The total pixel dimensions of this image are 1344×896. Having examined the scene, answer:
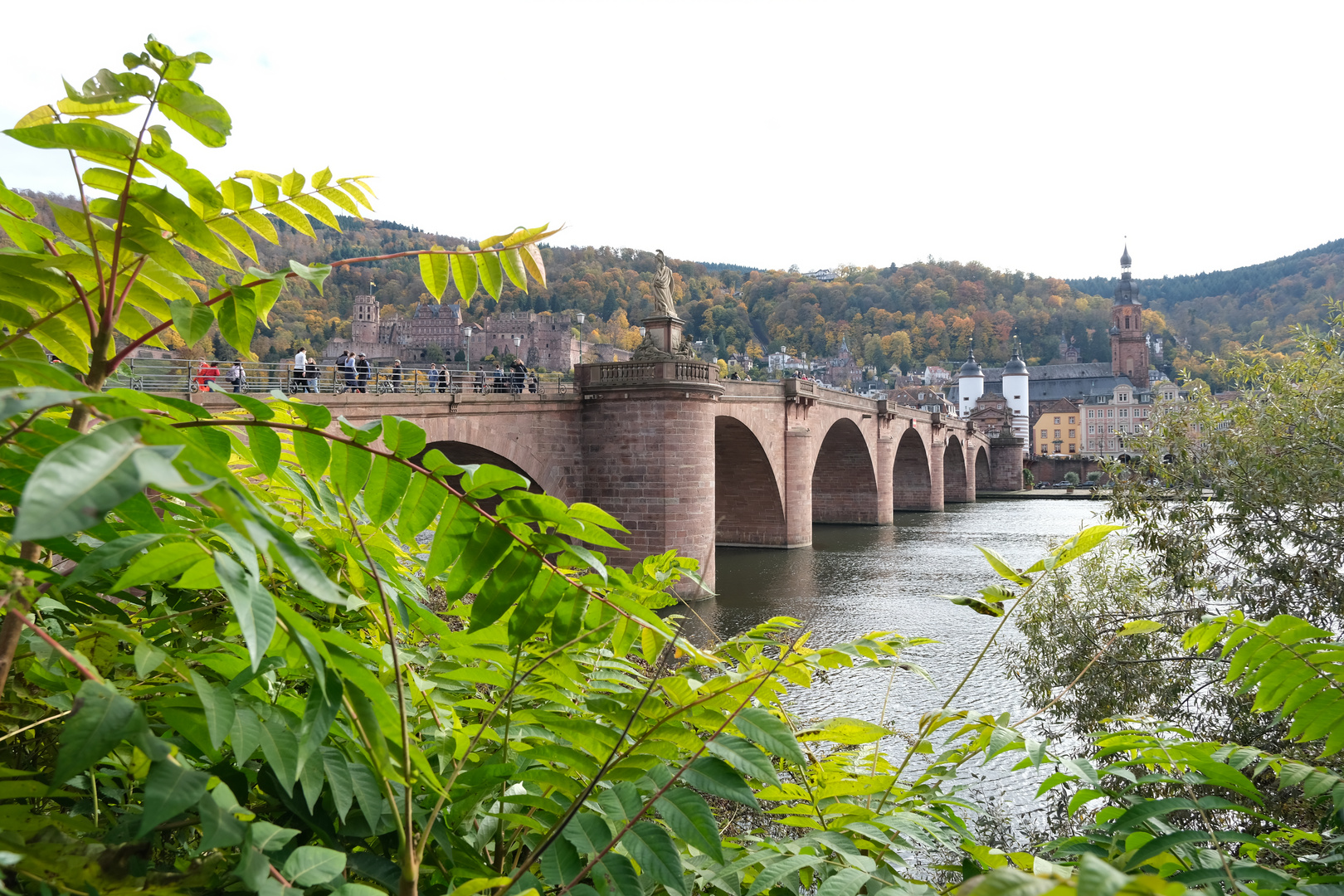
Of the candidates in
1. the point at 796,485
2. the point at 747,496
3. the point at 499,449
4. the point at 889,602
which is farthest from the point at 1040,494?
the point at 499,449

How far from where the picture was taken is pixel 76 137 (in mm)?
1244

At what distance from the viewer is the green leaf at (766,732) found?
4.58 ft

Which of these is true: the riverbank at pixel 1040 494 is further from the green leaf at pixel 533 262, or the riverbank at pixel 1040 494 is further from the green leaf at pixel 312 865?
the green leaf at pixel 312 865

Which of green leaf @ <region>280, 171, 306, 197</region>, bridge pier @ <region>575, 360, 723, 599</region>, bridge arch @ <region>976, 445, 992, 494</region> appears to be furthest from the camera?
bridge arch @ <region>976, 445, 992, 494</region>

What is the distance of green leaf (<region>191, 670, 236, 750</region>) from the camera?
1036 millimetres

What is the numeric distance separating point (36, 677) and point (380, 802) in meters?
0.49

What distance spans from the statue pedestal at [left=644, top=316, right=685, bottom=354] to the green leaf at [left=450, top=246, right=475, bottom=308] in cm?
2026

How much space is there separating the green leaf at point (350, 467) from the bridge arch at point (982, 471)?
254 ft

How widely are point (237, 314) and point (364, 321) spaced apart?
273ft

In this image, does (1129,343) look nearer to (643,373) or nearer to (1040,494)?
(1040,494)

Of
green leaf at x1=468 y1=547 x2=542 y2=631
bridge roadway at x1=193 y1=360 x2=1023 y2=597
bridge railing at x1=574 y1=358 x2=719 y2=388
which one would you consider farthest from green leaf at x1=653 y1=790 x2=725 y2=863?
bridge railing at x1=574 y1=358 x2=719 y2=388

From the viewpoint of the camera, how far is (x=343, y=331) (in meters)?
83.6

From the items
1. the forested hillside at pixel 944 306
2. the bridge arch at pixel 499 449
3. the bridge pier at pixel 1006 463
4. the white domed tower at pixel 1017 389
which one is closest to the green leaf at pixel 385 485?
the bridge arch at pixel 499 449

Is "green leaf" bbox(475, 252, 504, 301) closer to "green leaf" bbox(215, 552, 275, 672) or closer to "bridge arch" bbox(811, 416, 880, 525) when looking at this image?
"green leaf" bbox(215, 552, 275, 672)
